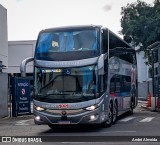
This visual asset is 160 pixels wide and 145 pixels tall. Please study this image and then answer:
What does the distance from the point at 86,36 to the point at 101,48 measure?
2.39 ft

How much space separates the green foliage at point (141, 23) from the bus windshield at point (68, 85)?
24.6 meters

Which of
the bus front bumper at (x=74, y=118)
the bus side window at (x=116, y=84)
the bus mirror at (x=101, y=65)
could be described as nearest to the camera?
the bus front bumper at (x=74, y=118)

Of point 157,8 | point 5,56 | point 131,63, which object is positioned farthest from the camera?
point 157,8

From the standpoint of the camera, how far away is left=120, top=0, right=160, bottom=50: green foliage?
38.4 meters

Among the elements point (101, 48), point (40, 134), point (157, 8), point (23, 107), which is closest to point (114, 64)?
point (101, 48)

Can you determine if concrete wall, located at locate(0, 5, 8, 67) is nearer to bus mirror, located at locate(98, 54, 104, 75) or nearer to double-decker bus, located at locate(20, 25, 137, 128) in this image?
double-decker bus, located at locate(20, 25, 137, 128)

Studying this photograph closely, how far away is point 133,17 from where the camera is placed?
4197 cm

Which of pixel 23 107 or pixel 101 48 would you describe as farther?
pixel 23 107

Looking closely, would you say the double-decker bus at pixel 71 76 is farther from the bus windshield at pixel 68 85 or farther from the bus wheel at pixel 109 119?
the bus wheel at pixel 109 119

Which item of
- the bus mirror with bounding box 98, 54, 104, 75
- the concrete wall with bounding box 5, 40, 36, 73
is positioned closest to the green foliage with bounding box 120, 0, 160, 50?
A: the concrete wall with bounding box 5, 40, 36, 73

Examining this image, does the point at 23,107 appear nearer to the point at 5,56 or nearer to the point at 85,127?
the point at 85,127

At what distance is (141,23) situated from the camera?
39938 mm

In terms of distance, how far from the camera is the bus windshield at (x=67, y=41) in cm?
1471

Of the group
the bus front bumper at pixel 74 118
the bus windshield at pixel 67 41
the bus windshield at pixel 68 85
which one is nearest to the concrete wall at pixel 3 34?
the bus windshield at pixel 67 41
